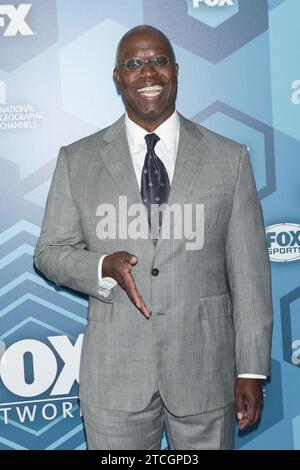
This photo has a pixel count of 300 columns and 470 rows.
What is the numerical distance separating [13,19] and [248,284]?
4.69ft

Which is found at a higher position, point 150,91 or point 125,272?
point 150,91

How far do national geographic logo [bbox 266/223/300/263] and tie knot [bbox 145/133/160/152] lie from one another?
0.92m

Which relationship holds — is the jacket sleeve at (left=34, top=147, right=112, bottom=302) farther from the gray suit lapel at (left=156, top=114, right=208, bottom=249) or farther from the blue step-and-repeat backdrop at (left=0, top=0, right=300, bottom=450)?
the blue step-and-repeat backdrop at (left=0, top=0, right=300, bottom=450)

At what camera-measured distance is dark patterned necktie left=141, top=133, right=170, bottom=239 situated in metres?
1.78

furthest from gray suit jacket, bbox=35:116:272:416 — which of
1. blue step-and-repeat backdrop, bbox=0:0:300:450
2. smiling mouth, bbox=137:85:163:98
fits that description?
blue step-and-repeat backdrop, bbox=0:0:300:450

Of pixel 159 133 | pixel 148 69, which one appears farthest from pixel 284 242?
pixel 148 69

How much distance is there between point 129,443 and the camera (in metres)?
1.77

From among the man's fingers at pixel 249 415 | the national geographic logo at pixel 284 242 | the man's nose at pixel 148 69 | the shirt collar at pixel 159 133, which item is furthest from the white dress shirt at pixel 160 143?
the national geographic logo at pixel 284 242

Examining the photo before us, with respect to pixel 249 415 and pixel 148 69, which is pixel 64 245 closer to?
pixel 148 69

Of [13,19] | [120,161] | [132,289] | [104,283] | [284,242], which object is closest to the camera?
[132,289]

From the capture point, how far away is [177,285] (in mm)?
1763

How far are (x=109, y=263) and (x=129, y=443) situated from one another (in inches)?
21.5

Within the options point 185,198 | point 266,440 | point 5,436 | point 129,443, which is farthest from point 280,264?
point 5,436

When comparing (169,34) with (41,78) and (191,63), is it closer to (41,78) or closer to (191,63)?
(191,63)
